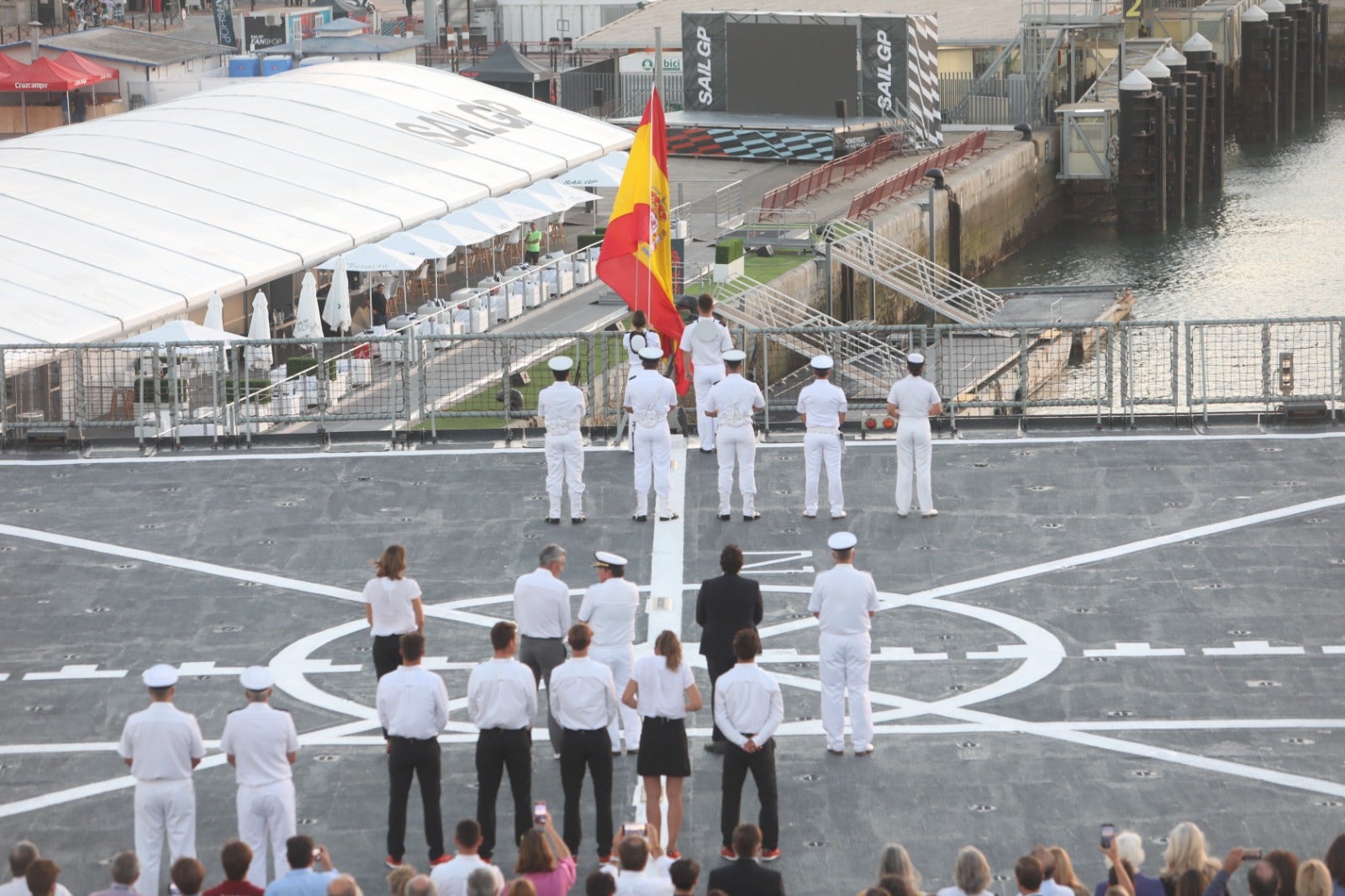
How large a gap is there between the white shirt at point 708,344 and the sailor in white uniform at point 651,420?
5.25 ft

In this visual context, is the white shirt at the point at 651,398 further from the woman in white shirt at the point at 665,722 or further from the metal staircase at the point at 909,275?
the metal staircase at the point at 909,275

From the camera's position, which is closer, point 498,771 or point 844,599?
point 498,771

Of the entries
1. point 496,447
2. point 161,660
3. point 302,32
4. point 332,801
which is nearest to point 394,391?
point 496,447

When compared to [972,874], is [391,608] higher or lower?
higher

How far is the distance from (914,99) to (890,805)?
Answer: 50620mm

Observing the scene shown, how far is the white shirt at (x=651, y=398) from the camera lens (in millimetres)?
21969

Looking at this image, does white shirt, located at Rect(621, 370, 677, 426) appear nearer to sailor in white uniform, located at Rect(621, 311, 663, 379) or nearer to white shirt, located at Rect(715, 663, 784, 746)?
sailor in white uniform, located at Rect(621, 311, 663, 379)

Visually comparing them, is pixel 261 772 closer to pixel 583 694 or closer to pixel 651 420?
pixel 583 694

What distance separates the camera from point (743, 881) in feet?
41.6

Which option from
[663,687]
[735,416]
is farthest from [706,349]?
[663,687]

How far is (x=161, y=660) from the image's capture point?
1898cm

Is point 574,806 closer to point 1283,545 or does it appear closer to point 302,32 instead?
point 1283,545

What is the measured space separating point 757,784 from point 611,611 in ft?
5.65

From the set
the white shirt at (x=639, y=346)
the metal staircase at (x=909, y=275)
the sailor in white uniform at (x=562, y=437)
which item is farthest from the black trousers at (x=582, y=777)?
the metal staircase at (x=909, y=275)
